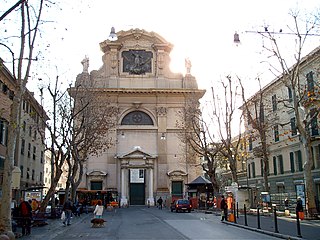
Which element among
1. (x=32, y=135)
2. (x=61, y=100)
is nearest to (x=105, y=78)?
(x=32, y=135)

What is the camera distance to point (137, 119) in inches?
2256

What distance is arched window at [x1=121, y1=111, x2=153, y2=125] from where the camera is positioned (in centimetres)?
5700

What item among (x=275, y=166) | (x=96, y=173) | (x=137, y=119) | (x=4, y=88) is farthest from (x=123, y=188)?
(x=4, y=88)

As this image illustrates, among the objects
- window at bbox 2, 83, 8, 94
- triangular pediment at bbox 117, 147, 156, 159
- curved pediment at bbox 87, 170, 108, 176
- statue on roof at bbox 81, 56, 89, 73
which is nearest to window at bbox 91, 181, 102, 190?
curved pediment at bbox 87, 170, 108, 176

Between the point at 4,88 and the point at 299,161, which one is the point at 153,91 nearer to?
the point at 4,88

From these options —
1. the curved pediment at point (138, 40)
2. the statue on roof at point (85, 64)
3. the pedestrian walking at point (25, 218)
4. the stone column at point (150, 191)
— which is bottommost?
the pedestrian walking at point (25, 218)

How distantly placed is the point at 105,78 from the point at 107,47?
4914mm

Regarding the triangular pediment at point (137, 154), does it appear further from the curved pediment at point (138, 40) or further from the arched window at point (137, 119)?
the curved pediment at point (138, 40)

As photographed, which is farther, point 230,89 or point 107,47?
point 107,47

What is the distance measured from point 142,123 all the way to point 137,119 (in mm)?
943

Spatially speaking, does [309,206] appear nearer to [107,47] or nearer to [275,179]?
[275,179]

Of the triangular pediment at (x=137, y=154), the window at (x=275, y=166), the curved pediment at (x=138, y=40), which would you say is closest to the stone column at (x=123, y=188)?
the triangular pediment at (x=137, y=154)

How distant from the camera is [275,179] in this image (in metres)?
42.8

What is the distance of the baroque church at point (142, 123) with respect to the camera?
5416 centimetres
